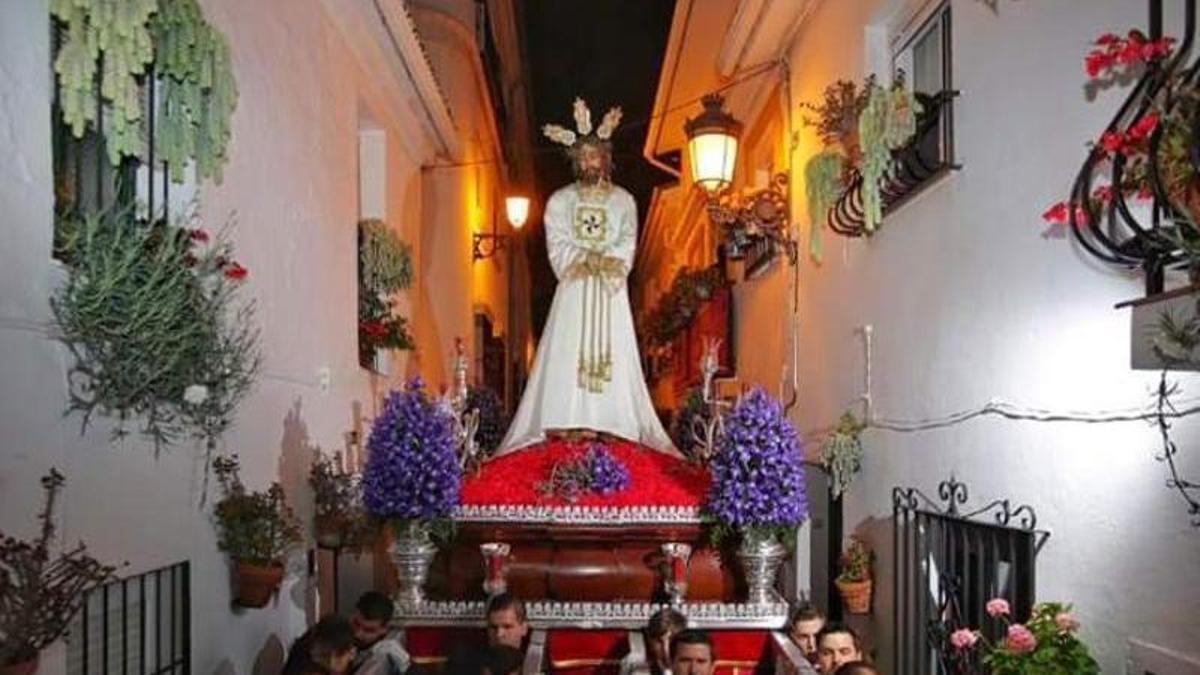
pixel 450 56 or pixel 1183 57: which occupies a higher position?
pixel 450 56

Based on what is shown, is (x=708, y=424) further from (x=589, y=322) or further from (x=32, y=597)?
(x=32, y=597)

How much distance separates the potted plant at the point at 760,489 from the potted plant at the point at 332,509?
2.44 metres

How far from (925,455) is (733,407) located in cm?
126

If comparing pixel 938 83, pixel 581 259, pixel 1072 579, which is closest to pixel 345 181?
pixel 581 259

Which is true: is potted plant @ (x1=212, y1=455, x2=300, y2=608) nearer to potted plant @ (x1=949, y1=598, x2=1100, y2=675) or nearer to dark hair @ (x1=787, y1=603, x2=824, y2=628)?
dark hair @ (x1=787, y1=603, x2=824, y2=628)

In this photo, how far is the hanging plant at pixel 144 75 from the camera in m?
3.61

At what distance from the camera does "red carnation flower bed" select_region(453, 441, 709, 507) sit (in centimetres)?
690

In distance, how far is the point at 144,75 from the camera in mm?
4227

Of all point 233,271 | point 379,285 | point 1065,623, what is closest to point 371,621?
Answer: point 233,271

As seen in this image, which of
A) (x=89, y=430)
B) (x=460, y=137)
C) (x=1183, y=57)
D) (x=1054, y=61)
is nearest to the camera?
(x=1183, y=57)

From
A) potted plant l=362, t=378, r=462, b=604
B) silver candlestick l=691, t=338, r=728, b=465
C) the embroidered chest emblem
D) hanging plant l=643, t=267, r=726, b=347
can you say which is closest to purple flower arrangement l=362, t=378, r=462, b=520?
potted plant l=362, t=378, r=462, b=604

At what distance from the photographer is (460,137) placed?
45.9 feet

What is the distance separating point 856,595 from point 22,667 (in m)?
4.99

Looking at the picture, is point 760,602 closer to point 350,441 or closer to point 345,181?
point 350,441
